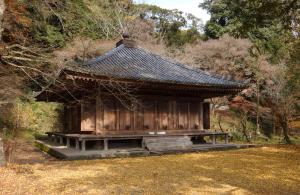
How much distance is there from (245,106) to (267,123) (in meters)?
7.83

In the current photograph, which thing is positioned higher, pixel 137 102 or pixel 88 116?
pixel 137 102

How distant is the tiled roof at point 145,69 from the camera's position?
13380mm

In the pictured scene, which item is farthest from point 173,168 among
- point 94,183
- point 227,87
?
point 227,87

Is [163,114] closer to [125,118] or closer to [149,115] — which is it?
[149,115]

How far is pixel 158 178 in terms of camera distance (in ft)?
25.2

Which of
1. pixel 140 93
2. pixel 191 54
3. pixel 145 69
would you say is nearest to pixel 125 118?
pixel 140 93

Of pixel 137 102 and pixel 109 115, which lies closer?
pixel 137 102

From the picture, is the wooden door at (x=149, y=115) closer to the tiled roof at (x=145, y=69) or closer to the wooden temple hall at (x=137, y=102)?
the wooden temple hall at (x=137, y=102)

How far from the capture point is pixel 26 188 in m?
6.61

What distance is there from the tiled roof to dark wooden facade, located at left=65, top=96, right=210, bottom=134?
4.42 ft

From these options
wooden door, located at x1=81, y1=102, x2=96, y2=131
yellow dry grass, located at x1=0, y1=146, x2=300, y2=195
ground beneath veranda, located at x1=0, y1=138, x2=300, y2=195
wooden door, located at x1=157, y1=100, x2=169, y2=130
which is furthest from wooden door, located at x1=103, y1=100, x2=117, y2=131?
ground beneath veranda, located at x1=0, y1=138, x2=300, y2=195

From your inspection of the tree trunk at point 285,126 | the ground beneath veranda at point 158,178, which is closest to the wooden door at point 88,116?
the ground beneath veranda at point 158,178

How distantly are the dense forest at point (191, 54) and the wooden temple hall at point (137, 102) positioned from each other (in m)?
2.72

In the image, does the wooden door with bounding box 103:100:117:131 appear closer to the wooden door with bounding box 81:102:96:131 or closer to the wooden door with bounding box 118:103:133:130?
the wooden door with bounding box 118:103:133:130
